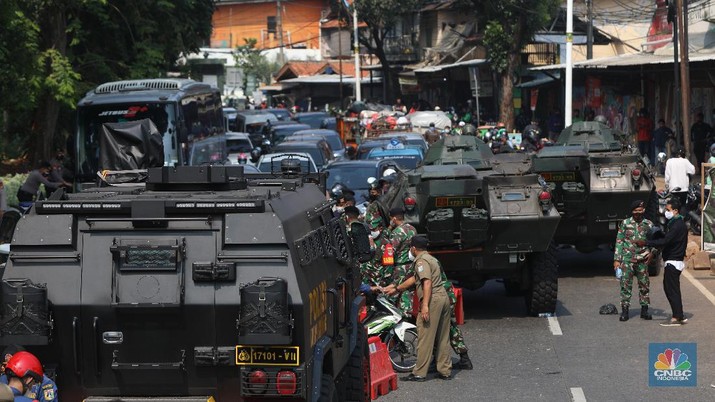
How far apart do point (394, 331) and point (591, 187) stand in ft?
22.6

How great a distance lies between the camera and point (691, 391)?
12.1 meters

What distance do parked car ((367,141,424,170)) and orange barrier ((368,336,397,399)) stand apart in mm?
12782

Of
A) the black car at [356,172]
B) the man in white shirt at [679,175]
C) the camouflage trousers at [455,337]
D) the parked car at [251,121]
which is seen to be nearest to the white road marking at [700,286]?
the man in white shirt at [679,175]

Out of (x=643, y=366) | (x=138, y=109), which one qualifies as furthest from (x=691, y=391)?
(x=138, y=109)

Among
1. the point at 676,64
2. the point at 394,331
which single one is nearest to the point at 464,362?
the point at 394,331

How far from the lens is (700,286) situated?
18.7 meters

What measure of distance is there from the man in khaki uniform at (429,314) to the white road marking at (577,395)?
1.41 m

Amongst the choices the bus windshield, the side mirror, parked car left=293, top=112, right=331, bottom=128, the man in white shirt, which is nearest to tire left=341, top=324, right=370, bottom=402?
the side mirror

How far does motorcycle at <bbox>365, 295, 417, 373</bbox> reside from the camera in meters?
13.1

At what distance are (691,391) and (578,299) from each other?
5.82 meters

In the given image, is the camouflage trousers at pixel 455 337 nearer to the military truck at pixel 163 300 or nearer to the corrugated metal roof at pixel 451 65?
the military truck at pixel 163 300

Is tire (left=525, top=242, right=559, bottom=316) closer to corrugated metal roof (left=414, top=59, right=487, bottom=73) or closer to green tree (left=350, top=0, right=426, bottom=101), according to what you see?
corrugated metal roof (left=414, top=59, right=487, bottom=73)

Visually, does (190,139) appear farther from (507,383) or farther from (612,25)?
(612,25)

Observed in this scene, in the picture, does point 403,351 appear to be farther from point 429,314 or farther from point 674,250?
point 674,250
